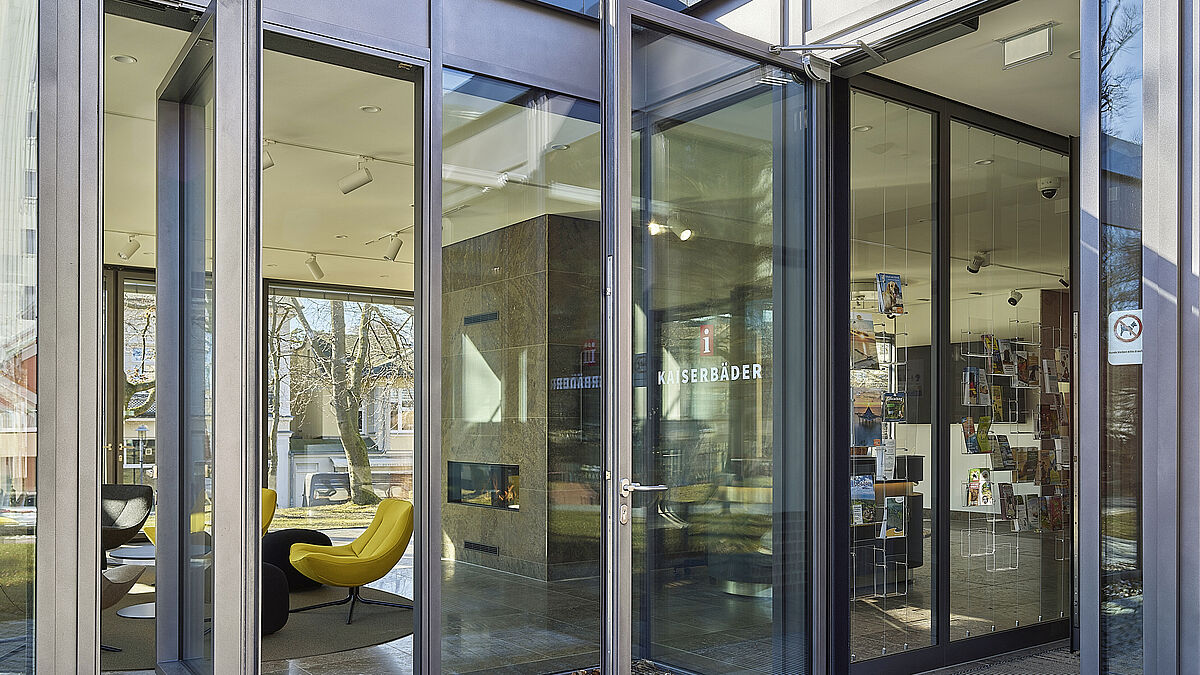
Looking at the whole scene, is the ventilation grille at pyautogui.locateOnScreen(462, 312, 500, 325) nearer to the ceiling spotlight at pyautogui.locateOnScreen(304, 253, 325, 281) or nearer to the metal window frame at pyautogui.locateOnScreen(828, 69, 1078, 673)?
the metal window frame at pyautogui.locateOnScreen(828, 69, 1078, 673)

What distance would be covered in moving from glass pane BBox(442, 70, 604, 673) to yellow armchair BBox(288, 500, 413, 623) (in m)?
2.28

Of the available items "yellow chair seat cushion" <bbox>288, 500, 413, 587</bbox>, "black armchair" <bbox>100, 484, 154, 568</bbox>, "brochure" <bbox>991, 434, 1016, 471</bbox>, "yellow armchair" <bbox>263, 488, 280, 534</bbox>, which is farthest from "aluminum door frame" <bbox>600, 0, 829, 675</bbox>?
"yellow armchair" <bbox>263, 488, 280, 534</bbox>

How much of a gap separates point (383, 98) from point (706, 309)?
2.85 metres

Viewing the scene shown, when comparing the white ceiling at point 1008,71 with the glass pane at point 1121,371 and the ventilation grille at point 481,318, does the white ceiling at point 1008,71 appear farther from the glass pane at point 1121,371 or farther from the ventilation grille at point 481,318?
the ventilation grille at point 481,318

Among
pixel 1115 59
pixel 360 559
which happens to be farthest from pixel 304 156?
pixel 1115 59

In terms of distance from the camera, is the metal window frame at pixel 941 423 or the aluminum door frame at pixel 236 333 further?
the metal window frame at pixel 941 423

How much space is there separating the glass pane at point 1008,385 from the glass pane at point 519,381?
6.78ft

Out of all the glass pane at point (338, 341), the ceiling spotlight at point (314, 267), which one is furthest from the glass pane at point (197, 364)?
the ceiling spotlight at point (314, 267)

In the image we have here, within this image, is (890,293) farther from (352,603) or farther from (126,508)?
(126,508)

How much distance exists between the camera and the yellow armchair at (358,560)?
19.1 feet

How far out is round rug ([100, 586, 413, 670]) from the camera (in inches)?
189

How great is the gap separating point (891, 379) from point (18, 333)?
3.64 m

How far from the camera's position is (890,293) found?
15.0ft

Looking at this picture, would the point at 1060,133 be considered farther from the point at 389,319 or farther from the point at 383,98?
the point at 389,319
